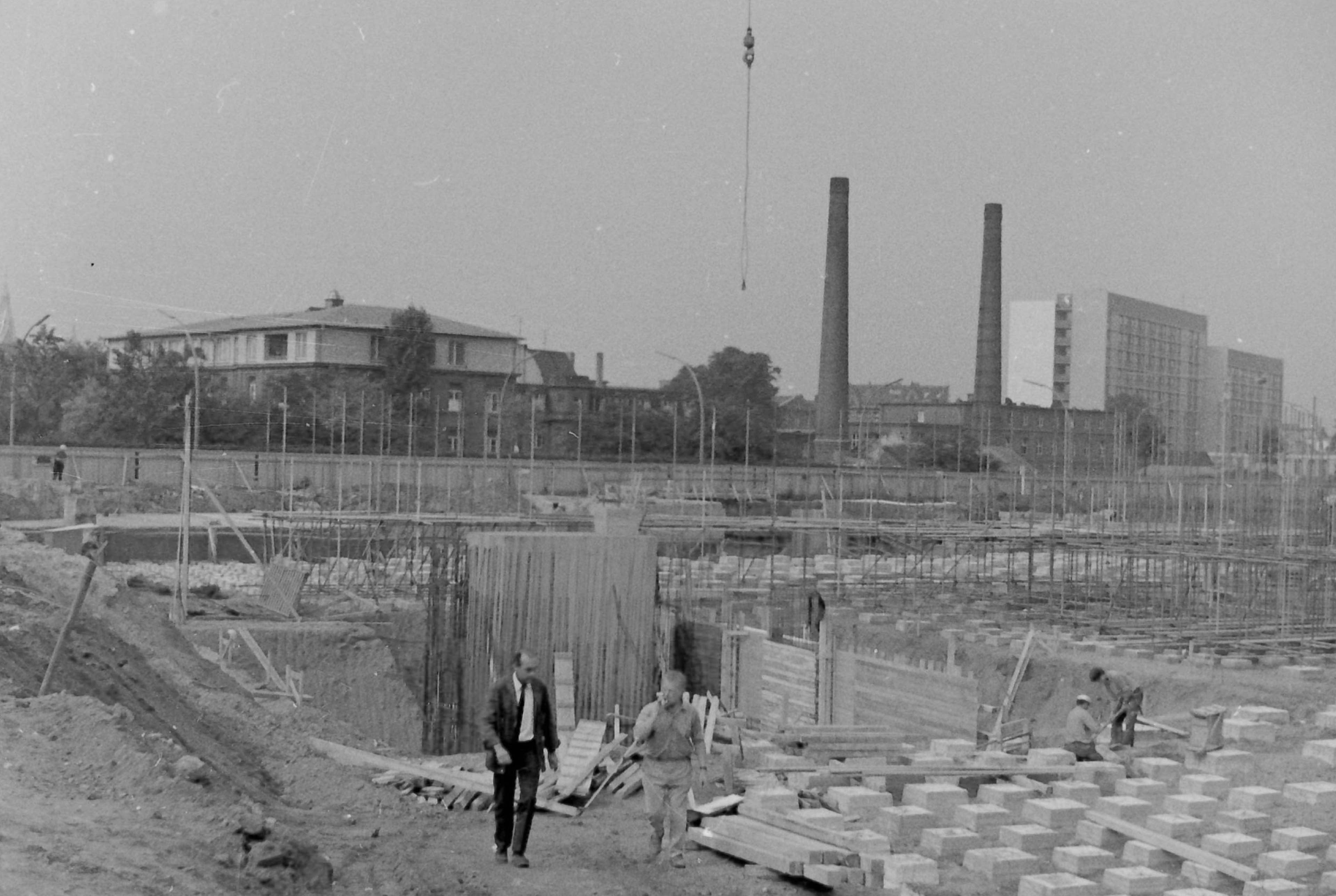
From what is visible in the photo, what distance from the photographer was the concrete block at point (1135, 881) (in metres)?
8.55

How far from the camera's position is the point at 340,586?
75.1 feet

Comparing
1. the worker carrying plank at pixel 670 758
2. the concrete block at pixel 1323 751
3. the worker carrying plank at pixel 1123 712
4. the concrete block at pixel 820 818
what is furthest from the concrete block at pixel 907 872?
the concrete block at pixel 1323 751

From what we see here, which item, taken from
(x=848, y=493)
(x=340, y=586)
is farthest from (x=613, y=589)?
(x=848, y=493)

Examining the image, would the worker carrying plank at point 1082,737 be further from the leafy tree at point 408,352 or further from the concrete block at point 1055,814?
the leafy tree at point 408,352

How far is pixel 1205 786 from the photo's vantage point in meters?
10.9

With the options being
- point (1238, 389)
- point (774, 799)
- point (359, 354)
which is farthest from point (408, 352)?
point (774, 799)

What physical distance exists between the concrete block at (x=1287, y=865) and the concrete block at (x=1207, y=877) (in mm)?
205

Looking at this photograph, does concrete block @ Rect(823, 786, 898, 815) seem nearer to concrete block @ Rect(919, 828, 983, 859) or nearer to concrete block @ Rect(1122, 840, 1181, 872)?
concrete block @ Rect(919, 828, 983, 859)

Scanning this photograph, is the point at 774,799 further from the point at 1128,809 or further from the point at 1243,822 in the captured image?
the point at 1243,822

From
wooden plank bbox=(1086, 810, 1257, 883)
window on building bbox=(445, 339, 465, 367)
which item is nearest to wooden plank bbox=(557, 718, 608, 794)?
wooden plank bbox=(1086, 810, 1257, 883)

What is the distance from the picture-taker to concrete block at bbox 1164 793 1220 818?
10.2 metres

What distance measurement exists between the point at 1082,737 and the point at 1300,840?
2.47m

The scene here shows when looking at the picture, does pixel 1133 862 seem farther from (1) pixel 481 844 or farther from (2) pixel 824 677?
(2) pixel 824 677

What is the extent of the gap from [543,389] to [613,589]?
96.1ft
